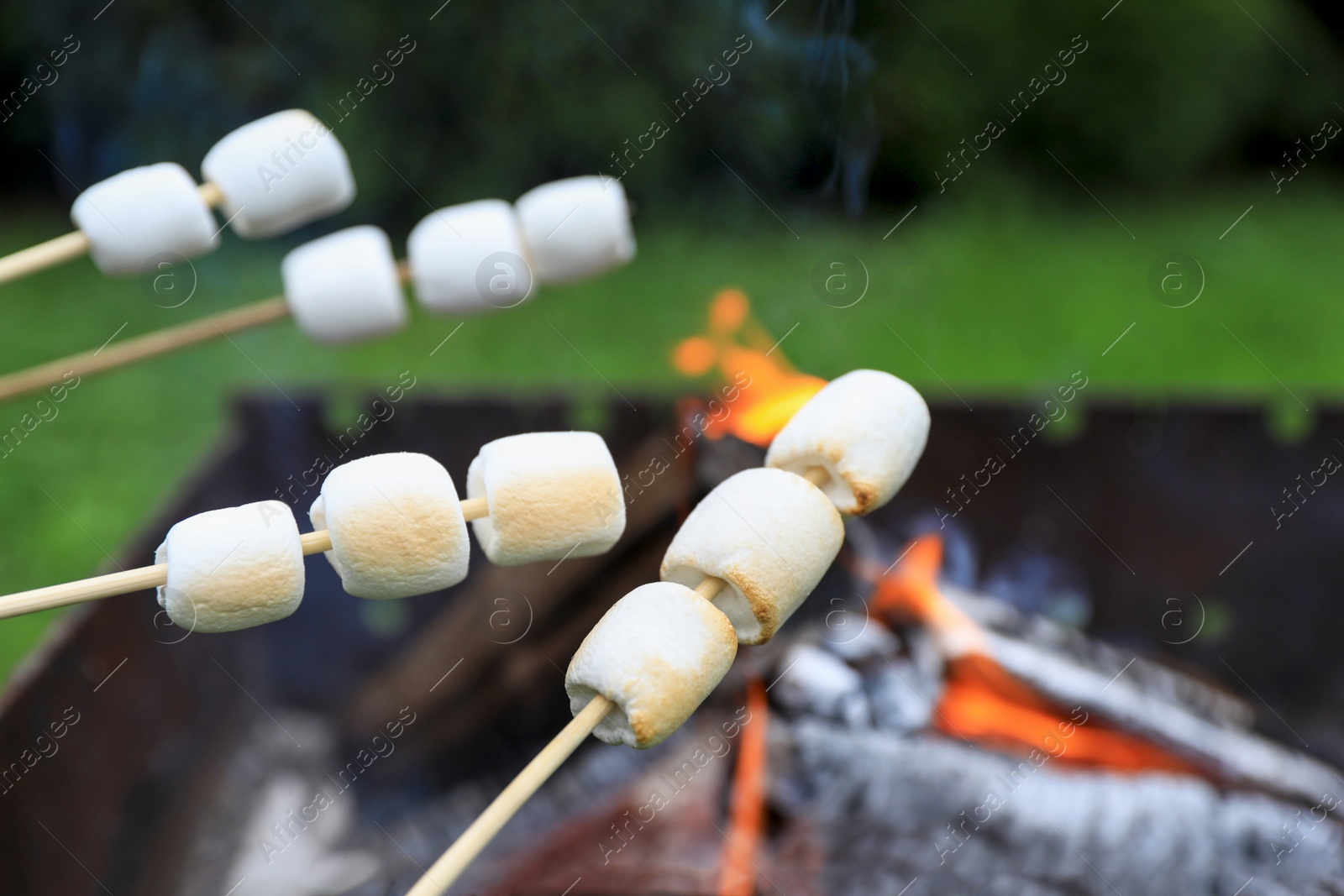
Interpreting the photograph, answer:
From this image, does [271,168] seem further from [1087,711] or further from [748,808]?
[1087,711]

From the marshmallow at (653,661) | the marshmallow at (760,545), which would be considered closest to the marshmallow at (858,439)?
the marshmallow at (760,545)

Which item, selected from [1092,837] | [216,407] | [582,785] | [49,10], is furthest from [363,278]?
[49,10]

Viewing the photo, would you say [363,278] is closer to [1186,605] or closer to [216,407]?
[1186,605]

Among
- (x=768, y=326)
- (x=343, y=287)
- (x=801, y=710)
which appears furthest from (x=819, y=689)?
(x=768, y=326)

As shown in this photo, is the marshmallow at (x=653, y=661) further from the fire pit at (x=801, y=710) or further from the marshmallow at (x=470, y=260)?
the fire pit at (x=801, y=710)

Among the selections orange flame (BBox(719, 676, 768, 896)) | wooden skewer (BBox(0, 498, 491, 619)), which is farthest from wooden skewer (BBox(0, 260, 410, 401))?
orange flame (BBox(719, 676, 768, 896))

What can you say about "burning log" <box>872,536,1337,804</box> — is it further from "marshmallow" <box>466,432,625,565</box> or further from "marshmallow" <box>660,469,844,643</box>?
"marshmallow" <box>466,432,625,565</box>
